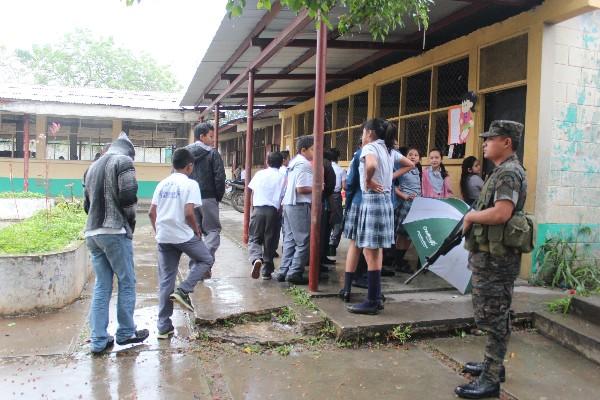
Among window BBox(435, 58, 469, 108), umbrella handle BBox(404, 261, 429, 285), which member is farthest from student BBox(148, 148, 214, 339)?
window BBox(435, 58, 469, 108)

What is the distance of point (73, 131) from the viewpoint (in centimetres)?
1744

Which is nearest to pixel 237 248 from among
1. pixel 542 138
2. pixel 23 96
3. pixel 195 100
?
pixel 542 138

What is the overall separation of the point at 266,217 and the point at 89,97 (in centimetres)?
1420

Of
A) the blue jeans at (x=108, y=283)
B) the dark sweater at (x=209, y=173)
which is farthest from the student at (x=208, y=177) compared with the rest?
the blue jeans at (x=108, y=283)

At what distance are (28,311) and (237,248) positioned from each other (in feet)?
11.5

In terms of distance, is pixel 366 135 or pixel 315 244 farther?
pixel 315 244

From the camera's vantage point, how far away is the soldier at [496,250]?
2.88 m

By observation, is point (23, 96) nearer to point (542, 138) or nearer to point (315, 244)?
point (315, 244)

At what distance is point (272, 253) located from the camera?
5.44 meters

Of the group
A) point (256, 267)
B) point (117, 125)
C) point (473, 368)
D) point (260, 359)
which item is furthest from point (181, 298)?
point (117, 125)

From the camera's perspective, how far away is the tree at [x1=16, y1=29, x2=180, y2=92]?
35938 millimetres

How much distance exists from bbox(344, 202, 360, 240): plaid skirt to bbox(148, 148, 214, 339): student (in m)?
1.29

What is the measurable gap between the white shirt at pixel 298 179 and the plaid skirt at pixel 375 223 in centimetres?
105

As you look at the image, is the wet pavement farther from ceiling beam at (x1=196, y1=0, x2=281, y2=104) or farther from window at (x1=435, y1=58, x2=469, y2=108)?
ceiling beam at (x1=196, y1=0, x2=281, y2=104)
